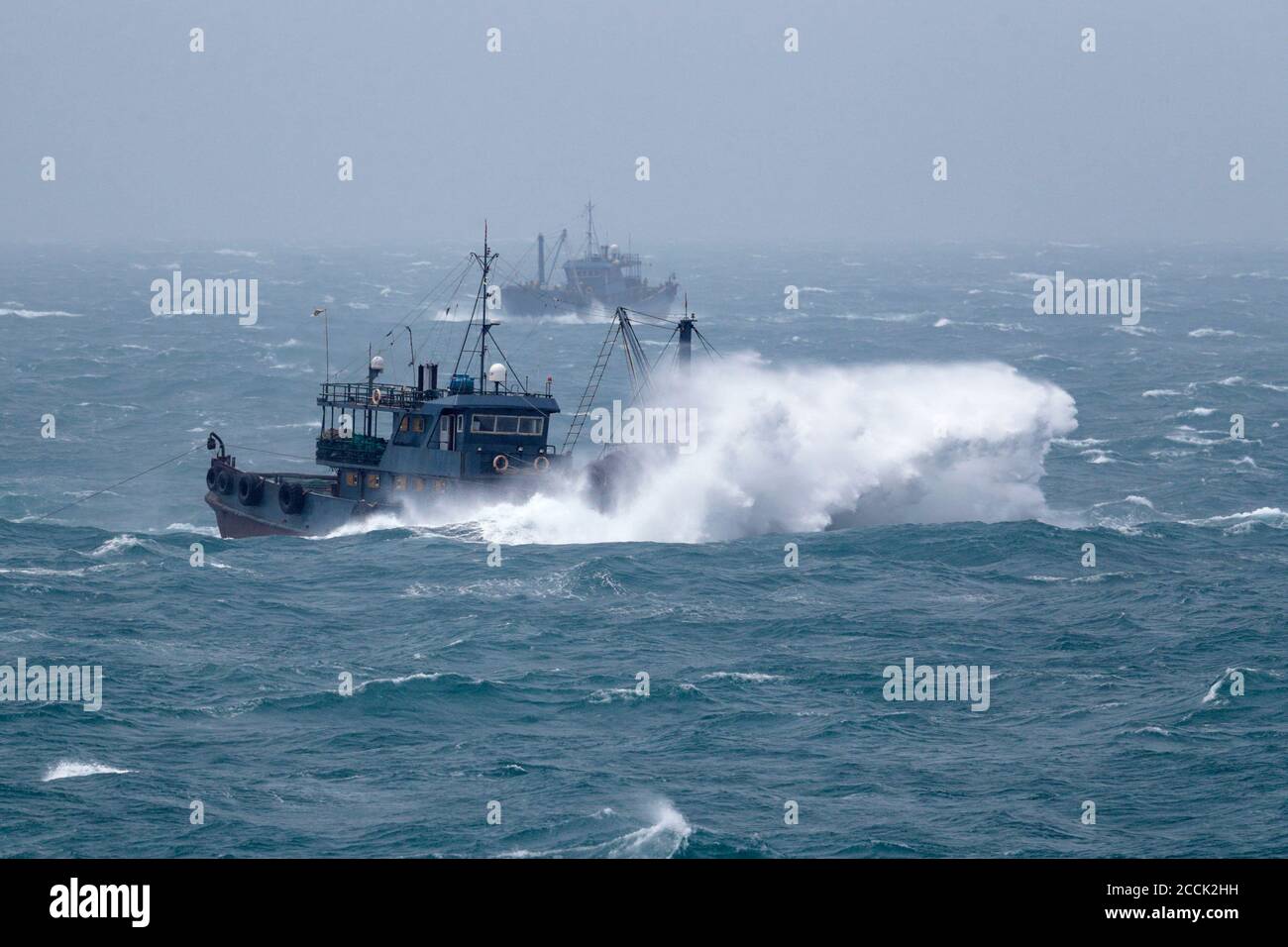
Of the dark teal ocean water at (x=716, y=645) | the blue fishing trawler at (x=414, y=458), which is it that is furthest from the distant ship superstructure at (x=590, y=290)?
the blue fishing trawler at (x=414, y=458)

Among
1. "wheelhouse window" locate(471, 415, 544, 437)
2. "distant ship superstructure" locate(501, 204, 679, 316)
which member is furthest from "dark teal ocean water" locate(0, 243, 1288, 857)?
"distant ship superstructure" locate(501, 204, 679, 316)

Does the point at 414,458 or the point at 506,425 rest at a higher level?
the point at 506,425

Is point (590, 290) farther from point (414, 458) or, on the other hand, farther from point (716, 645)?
point (716, 645)

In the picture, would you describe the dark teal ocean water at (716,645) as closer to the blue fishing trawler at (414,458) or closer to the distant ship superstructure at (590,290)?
the blue fishing trawler at (414,458)

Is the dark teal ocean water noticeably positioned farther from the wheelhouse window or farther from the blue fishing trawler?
the wheelhouse window

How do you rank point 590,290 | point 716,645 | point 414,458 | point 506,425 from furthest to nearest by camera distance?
point 590,290 → point 414,458 → point 506,425 → point 716,645

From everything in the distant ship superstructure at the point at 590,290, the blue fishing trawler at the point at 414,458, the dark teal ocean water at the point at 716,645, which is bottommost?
the dark teal ocean water at the point at 716,645

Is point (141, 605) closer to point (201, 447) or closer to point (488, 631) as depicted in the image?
point (488, 631)

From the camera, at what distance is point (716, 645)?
40969 mm

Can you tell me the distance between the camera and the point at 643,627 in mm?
42719

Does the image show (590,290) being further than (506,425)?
Yes

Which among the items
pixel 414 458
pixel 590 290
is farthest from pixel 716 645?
pixel 590 290

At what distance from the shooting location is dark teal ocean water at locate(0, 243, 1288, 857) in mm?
29719

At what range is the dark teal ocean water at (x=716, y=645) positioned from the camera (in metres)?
29.7
